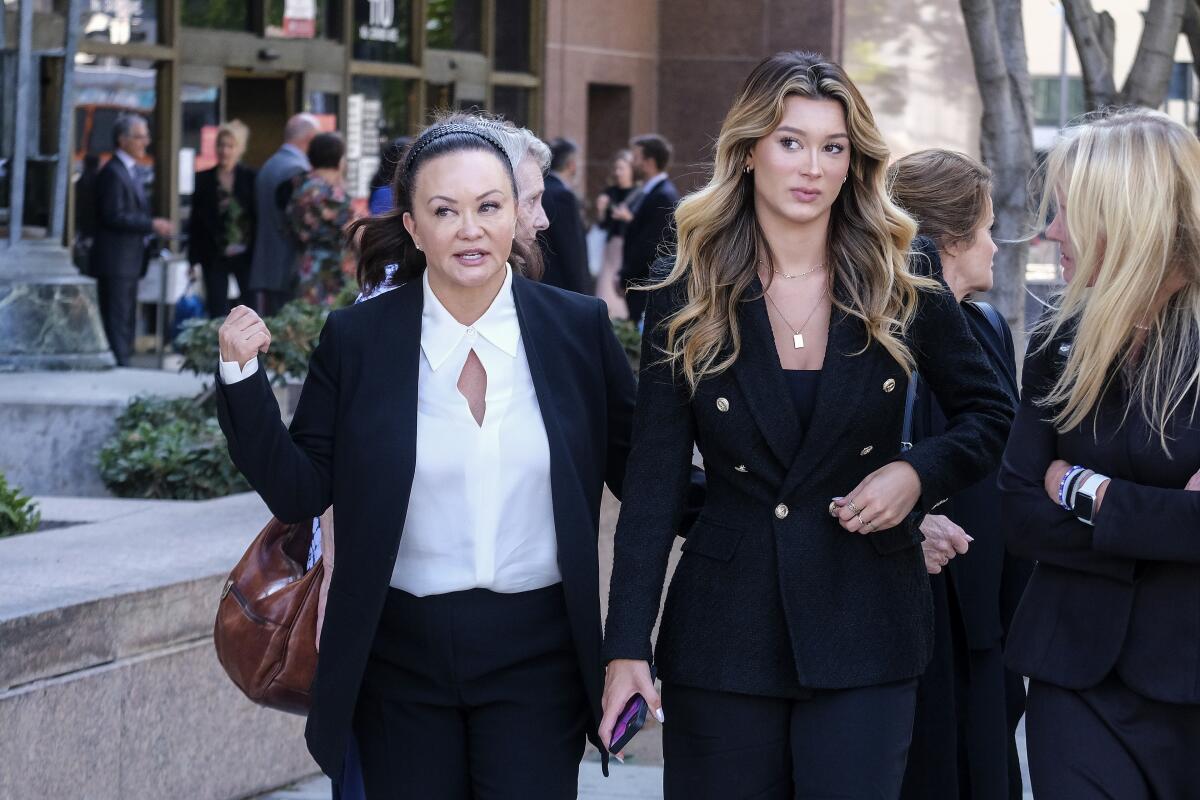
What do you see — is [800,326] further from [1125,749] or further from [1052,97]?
[1052,97]

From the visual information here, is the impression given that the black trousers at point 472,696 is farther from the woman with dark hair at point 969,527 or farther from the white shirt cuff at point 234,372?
the woman with dark hair at point 969,527

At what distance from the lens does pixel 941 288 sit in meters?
3.71

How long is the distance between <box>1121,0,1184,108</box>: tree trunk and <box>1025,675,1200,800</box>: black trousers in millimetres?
7436

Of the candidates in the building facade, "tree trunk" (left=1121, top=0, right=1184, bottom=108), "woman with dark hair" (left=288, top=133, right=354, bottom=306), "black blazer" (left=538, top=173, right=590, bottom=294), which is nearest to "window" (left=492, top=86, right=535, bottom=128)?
the building facade

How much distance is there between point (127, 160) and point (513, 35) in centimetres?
768

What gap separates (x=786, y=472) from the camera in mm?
3484

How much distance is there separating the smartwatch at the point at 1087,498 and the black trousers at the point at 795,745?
1.54ft

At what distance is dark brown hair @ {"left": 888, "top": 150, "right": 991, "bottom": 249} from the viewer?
14.7 feet

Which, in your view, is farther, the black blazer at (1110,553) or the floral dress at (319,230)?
the floral dress at (319,230)

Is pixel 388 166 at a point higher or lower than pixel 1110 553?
higher

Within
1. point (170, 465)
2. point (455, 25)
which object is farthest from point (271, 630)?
point (455, 25)

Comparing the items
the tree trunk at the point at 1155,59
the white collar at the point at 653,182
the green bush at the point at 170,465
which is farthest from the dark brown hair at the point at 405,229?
the white collar at the point at 653,182

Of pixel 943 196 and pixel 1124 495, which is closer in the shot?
pixel 1124 495

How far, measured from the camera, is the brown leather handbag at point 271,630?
3895 millimetres
